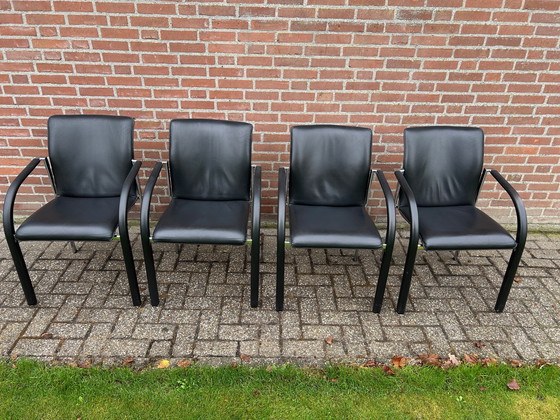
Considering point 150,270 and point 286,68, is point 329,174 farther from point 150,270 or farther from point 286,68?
point 150,270

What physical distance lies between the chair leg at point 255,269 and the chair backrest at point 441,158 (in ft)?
3.91

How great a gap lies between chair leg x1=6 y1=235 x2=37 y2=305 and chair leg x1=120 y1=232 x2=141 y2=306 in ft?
2.03

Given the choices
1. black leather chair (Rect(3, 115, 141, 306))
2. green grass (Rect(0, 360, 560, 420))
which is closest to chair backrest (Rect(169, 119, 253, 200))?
black leather chair (Rect(3, 115, 141, 306))

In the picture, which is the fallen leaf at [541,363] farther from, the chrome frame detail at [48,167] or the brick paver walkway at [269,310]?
the chrome frame detail at [48,167]

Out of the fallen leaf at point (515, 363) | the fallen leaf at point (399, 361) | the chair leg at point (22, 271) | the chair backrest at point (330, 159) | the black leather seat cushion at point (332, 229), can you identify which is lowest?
Result: the fallen leaf at point (399, 361)

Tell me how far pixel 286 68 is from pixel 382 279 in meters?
1.66

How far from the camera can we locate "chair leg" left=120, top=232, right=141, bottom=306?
238 centimetres

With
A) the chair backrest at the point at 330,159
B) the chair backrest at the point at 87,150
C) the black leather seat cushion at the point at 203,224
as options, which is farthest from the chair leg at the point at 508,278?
the chair backrest at the point at 87,150

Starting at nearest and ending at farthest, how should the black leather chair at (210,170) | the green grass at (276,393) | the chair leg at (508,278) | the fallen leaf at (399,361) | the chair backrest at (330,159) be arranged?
the green grass at (276,393), the fallen leaf at (399,361), the chair leg at (508,278), the black leather chair at (210,170), the chair backrest at (330,159)

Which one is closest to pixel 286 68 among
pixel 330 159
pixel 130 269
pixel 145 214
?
pixel 330 159

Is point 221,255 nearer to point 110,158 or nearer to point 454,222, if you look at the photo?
point 110,158

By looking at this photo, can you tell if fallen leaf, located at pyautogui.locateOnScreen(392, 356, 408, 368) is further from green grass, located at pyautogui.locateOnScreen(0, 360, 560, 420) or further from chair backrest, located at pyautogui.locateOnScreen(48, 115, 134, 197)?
chair backrest, located at pyautogui.locateOnScreen(48, 115, 134, 197)

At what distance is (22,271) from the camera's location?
8.04 feet

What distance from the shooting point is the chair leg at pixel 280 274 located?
239cm
